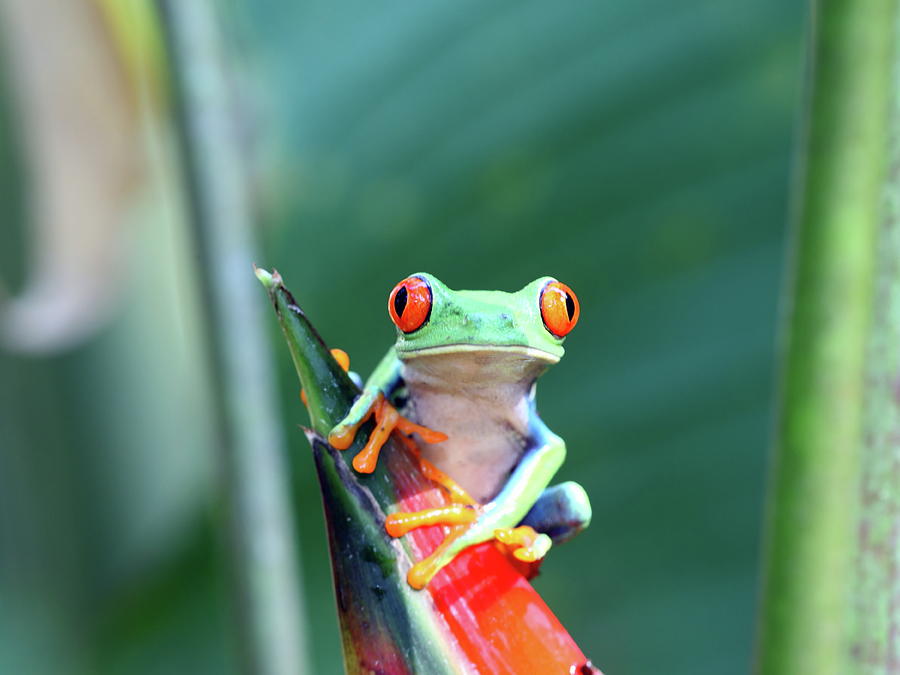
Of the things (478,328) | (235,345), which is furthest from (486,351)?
(235,345)

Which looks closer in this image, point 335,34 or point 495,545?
point 495,545

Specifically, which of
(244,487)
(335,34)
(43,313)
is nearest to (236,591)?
(244,487)

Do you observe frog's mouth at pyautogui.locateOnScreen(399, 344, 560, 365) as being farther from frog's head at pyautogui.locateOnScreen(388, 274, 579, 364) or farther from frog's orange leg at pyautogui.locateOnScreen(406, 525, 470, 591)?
frog's orange leg at pyautogui.locateOnScreen(406, 525, 470, 591)

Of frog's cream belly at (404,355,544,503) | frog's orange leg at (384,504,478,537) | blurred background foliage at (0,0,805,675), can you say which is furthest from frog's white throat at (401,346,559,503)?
blurred background foliage at (0,0,805,675)

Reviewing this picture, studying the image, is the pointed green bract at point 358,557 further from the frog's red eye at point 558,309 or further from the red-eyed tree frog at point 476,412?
the frog's red eye at point 558,309

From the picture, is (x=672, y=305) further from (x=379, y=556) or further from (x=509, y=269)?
(x=379, y=556)

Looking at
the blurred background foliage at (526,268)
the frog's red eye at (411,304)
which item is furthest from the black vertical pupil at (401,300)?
the blurred background foliage at (526,268)
